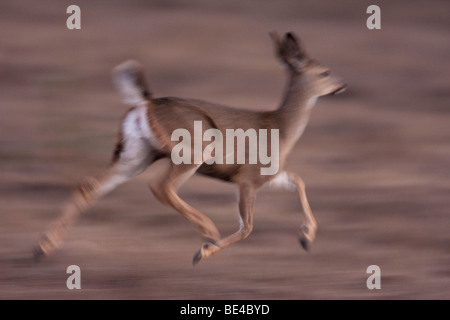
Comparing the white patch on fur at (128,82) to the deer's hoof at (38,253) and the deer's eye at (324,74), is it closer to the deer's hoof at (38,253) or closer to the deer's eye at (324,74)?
the deer's hoof at (38,253)

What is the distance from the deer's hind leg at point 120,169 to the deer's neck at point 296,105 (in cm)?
96

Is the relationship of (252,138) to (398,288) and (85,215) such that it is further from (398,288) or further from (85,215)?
(85,215)

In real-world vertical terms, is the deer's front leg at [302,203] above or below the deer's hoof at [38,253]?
above

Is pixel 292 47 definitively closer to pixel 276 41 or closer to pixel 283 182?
pixel 276 41

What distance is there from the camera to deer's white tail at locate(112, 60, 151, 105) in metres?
5.76

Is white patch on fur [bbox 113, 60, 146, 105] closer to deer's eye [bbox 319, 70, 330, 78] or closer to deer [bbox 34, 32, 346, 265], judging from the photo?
deer [bbox 34, 32, 346, 265]

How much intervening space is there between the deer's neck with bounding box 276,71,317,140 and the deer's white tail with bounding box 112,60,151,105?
993mm

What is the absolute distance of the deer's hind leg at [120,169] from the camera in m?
5.88

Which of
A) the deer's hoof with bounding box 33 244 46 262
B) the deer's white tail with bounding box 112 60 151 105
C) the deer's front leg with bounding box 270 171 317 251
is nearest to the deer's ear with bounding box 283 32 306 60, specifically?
the deer's front leg with bounding box 270 171 317 251

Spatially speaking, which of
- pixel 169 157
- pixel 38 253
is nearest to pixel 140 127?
pixel 169 157

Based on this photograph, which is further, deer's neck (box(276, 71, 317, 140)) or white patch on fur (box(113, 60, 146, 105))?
deer's neck (box(276, 71, 317, 140))

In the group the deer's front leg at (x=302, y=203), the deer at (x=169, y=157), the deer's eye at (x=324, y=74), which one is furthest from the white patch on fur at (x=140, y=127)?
the deer's eye at (x=324, y=74)

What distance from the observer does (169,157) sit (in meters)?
5.88

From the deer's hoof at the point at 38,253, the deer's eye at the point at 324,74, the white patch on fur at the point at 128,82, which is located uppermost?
the deer's eye at the point at 324,74
